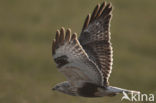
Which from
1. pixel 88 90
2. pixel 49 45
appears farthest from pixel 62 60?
pixel 49 45

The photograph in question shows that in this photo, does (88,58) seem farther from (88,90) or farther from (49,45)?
(49,45)

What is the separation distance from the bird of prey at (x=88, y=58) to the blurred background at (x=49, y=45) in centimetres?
228

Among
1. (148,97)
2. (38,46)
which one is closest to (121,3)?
(38,46)

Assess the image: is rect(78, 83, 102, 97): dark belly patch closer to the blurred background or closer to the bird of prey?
the bird of prey

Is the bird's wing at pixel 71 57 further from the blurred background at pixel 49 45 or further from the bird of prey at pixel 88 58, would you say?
the blurred background at pixel 49 45

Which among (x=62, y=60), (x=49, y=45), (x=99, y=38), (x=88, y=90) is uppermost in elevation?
(x=49, y=45)

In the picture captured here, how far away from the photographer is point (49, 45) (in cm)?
1822

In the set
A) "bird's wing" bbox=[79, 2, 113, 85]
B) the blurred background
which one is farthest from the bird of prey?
the blurred background

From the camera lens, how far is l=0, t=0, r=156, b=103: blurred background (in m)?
14.8

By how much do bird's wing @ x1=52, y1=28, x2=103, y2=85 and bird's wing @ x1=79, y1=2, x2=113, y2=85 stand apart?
0.51 m

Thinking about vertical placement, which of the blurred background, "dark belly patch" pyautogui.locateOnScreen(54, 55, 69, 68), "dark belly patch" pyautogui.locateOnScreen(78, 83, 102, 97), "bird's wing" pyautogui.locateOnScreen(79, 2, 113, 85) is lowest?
"dark belly patch" pyautogui.locateOnScreen(78, 83, 102, 97)

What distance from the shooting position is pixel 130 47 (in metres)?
18.5

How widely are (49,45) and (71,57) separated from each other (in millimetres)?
8185

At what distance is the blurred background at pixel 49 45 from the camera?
14.8 meters
